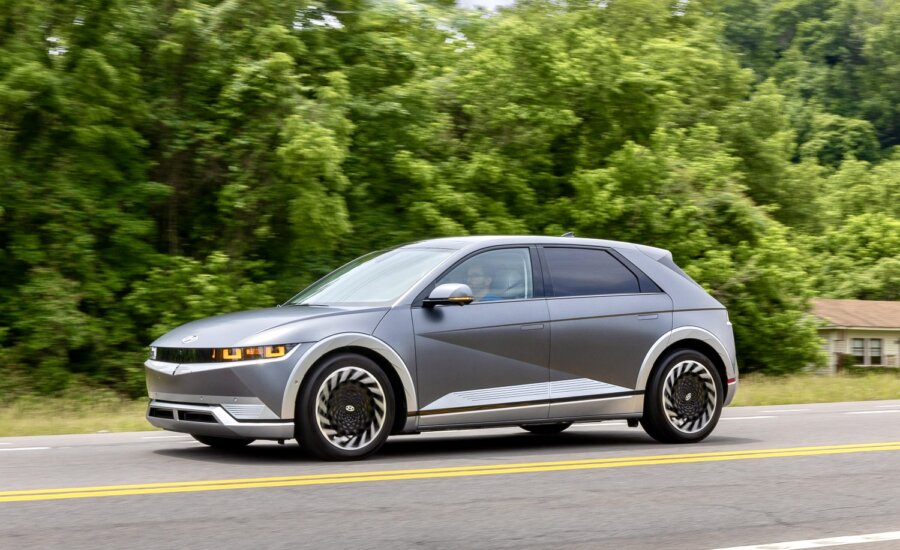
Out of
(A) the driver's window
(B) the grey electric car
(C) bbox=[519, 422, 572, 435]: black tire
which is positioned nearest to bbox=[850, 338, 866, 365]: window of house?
(C) bbox=[519, 422, 572, 435]: black tire

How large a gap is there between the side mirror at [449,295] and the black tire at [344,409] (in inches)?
25.9

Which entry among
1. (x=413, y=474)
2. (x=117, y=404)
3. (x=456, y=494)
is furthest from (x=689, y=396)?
(x=117, y=404)

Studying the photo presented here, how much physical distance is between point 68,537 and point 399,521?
167 centimetres

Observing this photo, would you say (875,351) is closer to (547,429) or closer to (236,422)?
(547,429)

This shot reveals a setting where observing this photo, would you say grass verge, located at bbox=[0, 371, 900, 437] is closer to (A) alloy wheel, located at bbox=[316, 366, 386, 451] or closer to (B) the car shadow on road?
(B) the car shadow on road

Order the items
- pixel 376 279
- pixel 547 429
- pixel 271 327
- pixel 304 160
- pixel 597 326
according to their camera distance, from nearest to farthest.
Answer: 1. pixel 271 327
2. pixel 376 279
3. pixel 597 326
4. pixel 547 429
5. pixel 304 160

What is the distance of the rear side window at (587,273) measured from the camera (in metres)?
10.2

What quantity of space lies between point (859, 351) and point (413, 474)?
157ft

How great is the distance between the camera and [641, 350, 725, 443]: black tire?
34.2ft

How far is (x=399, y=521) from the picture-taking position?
262 inches

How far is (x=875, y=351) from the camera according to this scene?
53031 mm

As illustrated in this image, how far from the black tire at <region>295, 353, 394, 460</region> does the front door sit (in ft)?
1.16

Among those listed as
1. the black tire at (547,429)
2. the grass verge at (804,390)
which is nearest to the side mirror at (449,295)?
the black tire at (547,429)

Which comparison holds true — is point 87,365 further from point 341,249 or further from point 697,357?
point 697,357
